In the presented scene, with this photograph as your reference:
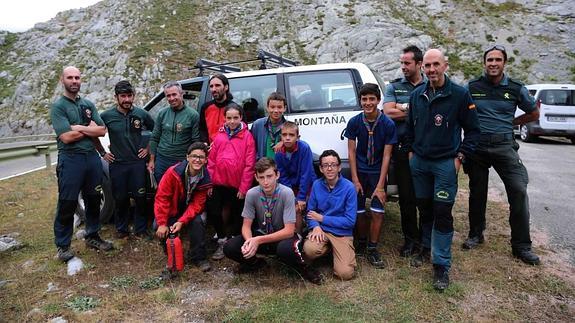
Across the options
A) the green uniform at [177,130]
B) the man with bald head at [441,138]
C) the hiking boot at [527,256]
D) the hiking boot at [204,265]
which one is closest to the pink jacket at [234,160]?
the green uniform at [177,130]

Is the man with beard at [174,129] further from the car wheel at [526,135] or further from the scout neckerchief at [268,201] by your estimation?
the car wheel at [526,135]

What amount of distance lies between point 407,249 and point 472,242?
30.4 inches

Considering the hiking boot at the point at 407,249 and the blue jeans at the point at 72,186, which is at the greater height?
the blue jeans at the point at 72,186

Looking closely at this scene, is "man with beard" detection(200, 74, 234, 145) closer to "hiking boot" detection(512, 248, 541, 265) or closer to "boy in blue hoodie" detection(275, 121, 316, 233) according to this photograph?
"boy in blue hoodie" detection(275, 121, 316, 233)

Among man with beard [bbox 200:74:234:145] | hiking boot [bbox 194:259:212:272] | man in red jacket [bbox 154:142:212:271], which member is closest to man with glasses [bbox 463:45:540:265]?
man with beard [bbox 200:74:234:145]

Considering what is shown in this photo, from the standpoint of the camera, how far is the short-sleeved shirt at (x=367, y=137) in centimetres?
361

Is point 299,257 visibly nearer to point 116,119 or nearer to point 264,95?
point 264,95

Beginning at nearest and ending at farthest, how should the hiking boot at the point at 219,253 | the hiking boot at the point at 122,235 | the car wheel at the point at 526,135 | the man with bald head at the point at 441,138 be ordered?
the man with bald head at the point at 441,138 → the hiking boot at the point at 219,253 → the hiking boot at the point at 122,235 → the car wheel at the point at 526,135

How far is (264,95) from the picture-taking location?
450cm

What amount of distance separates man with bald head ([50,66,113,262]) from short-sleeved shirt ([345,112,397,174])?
2.60 meters

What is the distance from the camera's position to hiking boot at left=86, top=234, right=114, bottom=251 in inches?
166

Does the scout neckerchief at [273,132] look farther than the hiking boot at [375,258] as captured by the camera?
Yes

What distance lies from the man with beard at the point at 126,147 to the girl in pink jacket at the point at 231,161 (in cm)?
104

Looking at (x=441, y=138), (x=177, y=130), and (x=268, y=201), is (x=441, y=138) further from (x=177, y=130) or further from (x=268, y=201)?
(x=177, y=130)
